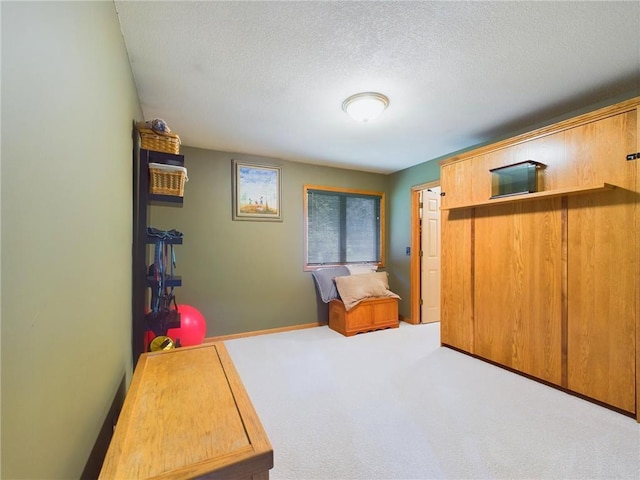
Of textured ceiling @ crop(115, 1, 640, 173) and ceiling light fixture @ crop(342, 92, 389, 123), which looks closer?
textured ceiling @ crop(115, 1, 640, 173)

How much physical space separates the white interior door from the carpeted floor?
4.91ft

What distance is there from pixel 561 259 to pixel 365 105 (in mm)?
2064

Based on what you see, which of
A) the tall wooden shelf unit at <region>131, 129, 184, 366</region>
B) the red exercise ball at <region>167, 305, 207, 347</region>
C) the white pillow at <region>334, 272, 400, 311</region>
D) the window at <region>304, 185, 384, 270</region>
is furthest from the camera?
the window at <region>304, 185, 384, 270</region>

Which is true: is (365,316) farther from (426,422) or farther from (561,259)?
(561,259)

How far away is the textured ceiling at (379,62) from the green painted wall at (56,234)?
23.2 inches

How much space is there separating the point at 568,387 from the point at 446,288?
1.33 metres

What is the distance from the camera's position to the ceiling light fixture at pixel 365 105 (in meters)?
2.32

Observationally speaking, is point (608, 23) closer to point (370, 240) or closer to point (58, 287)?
point (58, 287)

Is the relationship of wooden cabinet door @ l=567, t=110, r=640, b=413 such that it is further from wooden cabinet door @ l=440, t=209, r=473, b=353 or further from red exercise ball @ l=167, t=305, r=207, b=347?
red exercise ball @ l=167, t=305, r=207, b=347

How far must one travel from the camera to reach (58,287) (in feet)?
2.60

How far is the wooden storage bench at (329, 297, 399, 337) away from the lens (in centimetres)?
390

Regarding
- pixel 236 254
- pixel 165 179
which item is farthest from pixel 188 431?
pixel 236 254

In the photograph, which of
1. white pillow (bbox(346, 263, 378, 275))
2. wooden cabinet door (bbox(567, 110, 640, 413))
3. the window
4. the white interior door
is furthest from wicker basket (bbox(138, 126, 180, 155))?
the white interior door

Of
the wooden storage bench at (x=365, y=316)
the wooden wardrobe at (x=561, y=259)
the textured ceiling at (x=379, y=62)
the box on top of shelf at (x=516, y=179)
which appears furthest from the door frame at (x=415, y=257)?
the box on top of shelf at (x=516, y=179)
